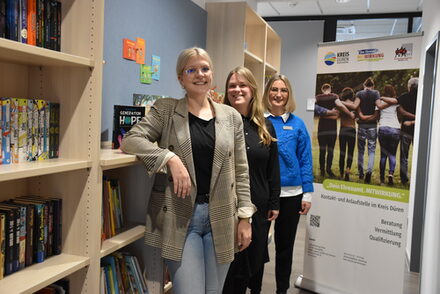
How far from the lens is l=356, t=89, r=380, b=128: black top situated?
9.00 ft

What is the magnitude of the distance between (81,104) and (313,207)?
80.3 inches

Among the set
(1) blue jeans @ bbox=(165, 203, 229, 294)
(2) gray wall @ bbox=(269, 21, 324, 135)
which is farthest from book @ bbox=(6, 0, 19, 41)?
(2) gray wall @ bbox=(269, 21, 324, 135)

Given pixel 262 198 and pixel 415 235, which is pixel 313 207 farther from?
pixel 415 235

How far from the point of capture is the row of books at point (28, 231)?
54.4 inches

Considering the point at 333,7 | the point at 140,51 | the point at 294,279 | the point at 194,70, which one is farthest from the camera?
the point at 333,7

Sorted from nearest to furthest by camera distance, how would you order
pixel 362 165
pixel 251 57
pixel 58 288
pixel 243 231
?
1. pixel 58 288
2. pixel 243 231
3. pixel 362 165
4. pixel 251 57

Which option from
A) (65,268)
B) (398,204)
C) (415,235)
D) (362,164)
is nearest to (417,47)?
(362,164)

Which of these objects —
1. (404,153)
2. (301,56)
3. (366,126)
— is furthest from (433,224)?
(301,56)

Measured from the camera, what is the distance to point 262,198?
225 centimetres

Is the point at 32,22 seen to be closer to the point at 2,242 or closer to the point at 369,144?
the point at 2,242

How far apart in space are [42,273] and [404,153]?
2217 mm

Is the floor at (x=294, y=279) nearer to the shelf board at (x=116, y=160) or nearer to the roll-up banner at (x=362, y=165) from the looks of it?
the roll-up banner at (x=362, y=165)

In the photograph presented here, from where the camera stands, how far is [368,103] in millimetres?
2770

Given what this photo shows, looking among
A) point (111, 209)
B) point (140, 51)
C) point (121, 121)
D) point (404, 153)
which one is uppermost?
point (140, 51)
